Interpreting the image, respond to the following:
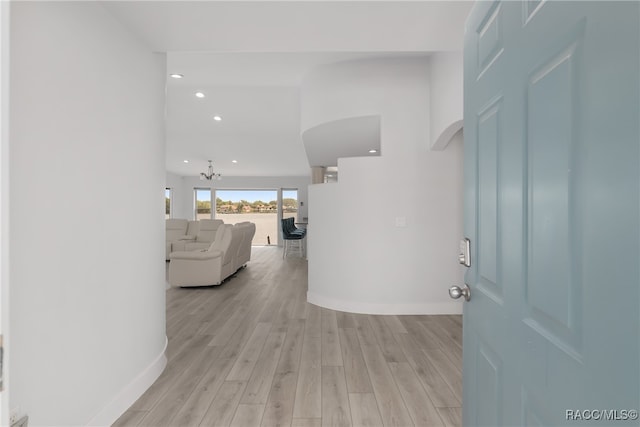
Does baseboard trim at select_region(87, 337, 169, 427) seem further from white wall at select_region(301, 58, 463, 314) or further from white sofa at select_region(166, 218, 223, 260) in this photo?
white sofa at select_region(166, 218, 223, 260)

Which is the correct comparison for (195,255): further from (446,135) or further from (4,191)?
(4,191)

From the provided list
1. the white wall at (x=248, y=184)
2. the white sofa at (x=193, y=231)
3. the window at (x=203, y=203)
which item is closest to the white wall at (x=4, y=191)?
the white sofa at (x=193, y=231)

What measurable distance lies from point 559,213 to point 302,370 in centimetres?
211

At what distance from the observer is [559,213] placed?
2.19 feet

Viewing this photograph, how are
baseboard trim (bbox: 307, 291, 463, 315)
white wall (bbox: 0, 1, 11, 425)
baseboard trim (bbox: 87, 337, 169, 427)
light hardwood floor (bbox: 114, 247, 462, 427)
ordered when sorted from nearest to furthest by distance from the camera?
white wall (bbox: 0, 1, 11, 425), baseboard trim (bbox: 87, 337, 169, 427), light hardwood floor (bbox: 114, 247, 462, 427), baseboard trim (bbox: 307, 291, 463, 315)

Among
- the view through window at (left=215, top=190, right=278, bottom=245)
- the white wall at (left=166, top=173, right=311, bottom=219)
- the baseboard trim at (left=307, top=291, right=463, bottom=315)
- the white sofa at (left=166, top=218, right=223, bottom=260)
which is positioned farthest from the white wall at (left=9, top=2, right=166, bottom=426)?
the view through window at (left=215, top=190, right=278, bottom=245)

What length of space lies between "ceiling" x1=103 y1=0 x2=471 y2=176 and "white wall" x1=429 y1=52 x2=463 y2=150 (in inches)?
13.5

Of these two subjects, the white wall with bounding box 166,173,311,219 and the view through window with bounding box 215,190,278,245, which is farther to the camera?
the view through window with bounding box 215,190,278,245

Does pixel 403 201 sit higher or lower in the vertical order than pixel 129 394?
higher

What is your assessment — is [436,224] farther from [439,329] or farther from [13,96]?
[13,96]

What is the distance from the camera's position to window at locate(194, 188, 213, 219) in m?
12.0
